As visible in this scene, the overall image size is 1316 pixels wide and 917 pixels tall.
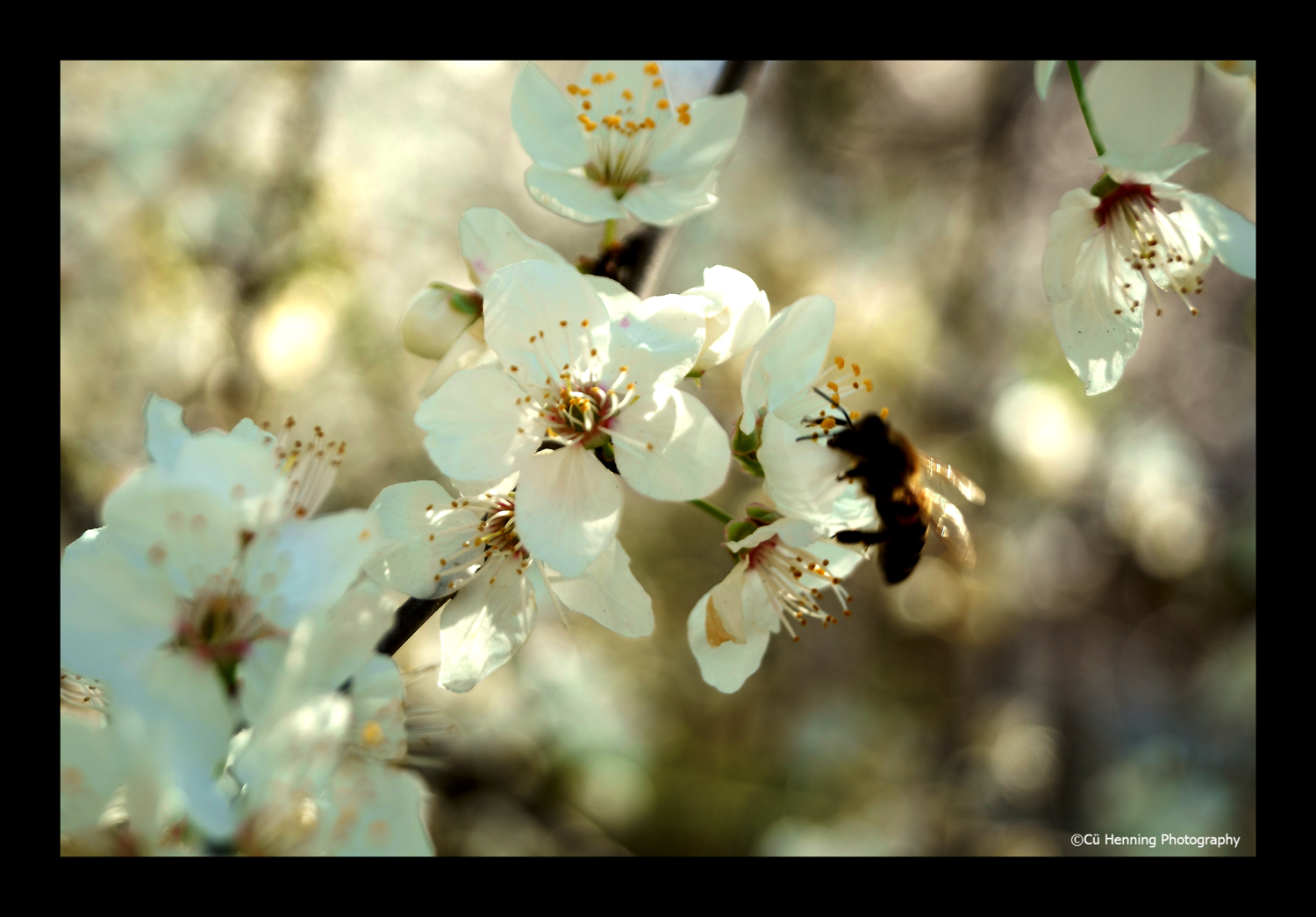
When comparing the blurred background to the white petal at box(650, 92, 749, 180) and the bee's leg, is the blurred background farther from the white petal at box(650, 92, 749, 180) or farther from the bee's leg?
the bee's leg

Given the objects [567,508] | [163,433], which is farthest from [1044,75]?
[163,433]

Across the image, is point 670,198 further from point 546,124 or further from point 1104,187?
point 1104,187

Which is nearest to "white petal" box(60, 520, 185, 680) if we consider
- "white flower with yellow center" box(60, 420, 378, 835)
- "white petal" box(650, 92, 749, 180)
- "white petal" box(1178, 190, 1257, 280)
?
"white flower with yellow center" box(60, 420, 378, 835)

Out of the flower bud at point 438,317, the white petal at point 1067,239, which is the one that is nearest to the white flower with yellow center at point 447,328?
the flower bud at point 438,317

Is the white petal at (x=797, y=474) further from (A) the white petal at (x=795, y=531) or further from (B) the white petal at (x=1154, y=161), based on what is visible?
(B) the white petal at (x=1154, y=161)

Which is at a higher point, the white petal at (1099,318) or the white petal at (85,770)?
the white petal at (1099,318)
